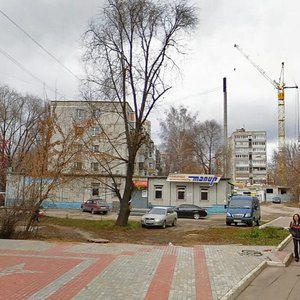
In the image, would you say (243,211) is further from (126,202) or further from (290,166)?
(290,166)

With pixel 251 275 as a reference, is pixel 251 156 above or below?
above

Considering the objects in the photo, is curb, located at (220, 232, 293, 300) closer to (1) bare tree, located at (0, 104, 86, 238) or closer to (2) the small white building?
(1) bare tree, located at (0, 104, 86, 238)

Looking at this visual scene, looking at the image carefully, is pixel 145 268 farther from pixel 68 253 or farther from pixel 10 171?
pixel 10 171

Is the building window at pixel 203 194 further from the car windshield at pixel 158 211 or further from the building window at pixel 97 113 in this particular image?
the building window at pixel 97 113

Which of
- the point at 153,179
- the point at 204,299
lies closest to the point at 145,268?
the point at 204,299

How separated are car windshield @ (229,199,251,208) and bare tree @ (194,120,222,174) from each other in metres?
36.1

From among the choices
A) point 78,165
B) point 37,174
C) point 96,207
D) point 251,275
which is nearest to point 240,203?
point 78,165

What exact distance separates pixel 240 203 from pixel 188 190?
15030 mm

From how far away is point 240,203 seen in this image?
3109cm

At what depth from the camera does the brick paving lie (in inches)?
328

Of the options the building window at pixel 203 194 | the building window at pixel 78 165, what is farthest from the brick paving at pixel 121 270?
the building window at pixel 203 194

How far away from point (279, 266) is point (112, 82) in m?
16.5

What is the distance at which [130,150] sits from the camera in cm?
2606

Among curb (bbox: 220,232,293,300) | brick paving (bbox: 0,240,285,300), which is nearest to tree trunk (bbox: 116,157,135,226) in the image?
brick paving (bbox: 0,240,285,300)
